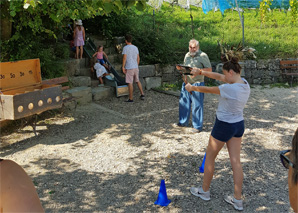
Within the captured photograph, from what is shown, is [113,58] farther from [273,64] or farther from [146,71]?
[273,64]

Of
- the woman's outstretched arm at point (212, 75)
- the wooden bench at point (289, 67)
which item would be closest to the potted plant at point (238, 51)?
the wooden bench at point (289, 67)

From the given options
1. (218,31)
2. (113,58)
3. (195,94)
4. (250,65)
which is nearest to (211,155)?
A: (195,94)

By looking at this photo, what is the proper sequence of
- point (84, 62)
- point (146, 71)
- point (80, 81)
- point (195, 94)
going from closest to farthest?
point (195, 94), point (80, 81), point (84, 62), point (146, 71)

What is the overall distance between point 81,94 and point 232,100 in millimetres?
5401

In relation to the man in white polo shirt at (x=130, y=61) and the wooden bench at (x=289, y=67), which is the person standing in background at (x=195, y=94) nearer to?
the man in white polo shirt at (x=130, y=61)

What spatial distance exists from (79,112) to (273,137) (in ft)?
13.9

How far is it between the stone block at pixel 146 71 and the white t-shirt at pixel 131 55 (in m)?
1.29

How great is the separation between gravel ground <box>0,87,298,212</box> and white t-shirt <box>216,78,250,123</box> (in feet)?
3.74

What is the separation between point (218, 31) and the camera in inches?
546

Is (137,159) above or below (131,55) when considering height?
below

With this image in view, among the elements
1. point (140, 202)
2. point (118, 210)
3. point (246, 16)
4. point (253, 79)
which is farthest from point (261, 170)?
point (246, 16)

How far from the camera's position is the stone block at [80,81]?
29.8 ft

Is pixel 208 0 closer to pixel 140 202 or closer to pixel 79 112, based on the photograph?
pixel 79 112

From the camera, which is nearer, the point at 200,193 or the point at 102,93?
the point at 200,193
